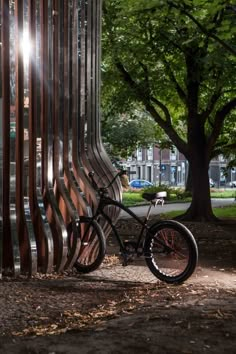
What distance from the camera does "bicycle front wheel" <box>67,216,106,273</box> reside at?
761 centimetres

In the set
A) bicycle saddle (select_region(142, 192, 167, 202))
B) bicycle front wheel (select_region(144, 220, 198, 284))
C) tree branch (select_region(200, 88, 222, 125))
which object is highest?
tree branch (select_region(200, 88, 222, 125))

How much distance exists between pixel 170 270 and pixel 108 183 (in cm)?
208

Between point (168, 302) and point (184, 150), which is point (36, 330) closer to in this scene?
point (168, 302)

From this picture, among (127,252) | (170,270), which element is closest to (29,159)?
(127,252)

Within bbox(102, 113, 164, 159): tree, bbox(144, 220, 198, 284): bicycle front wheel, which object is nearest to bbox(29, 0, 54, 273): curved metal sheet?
bbox(144, 220, 198, 284): bicycle front wheel

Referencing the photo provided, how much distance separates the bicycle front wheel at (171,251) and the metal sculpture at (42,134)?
3.38ft

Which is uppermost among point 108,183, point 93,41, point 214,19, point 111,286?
point 214,19

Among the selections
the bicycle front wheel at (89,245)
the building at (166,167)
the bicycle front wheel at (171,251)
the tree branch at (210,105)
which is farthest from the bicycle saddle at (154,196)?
the building at (166,167)

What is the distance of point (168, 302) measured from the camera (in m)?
5.67

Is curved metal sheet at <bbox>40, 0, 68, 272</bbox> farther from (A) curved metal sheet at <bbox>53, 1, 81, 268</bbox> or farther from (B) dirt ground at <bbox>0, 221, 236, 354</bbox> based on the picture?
(B) dirt ground at <bbox>0, 221, 236, 354</bbox>

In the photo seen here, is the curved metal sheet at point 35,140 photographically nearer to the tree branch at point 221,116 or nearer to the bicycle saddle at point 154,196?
the bicycle saddle at point 154,196

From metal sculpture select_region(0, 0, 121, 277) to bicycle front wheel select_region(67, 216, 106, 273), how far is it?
173mm

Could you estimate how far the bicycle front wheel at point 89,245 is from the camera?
25.0 ft

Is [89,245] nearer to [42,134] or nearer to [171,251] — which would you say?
[171,251]
